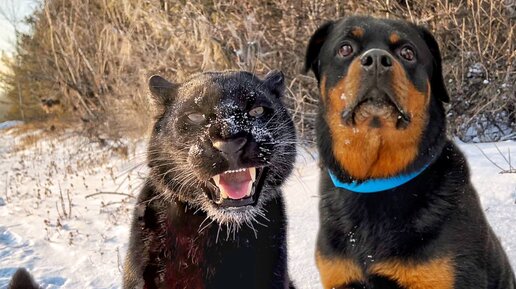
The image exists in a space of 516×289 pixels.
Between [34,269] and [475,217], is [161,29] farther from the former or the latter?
[475,217]

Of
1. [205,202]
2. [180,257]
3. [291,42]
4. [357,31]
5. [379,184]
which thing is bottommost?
[180,257]

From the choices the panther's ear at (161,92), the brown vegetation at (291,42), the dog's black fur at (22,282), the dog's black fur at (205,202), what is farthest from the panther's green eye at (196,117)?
the brown vegetation at (291,42)

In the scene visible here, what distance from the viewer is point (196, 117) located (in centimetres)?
255

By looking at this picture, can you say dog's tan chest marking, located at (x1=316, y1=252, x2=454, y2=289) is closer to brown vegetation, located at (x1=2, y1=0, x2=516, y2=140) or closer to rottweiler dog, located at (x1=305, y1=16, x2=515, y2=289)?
rottweiler dog, located at (x1=305, y1=16, x2=515, y2=289)

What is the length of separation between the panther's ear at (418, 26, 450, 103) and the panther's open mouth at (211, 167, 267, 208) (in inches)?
50.0

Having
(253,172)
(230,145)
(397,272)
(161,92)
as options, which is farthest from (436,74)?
(161,92)

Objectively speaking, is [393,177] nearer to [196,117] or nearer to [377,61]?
[377,61]

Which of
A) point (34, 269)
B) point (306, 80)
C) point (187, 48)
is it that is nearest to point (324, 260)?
point (34, 269)

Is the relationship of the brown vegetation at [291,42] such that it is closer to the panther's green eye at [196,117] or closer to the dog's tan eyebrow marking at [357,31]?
the dog's tan eyebrow marking at [357,31]

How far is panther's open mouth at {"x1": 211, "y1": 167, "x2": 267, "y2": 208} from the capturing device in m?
2.53

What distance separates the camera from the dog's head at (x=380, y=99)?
9.21 ft

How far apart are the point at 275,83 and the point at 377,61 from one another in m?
→ 0.60

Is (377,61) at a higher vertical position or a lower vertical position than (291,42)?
higher

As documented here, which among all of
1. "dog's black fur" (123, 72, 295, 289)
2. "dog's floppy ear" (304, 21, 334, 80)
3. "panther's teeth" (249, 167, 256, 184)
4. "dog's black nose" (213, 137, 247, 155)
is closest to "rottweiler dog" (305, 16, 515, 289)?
"dog's floppy ear" (304, 21, 334, 80)
